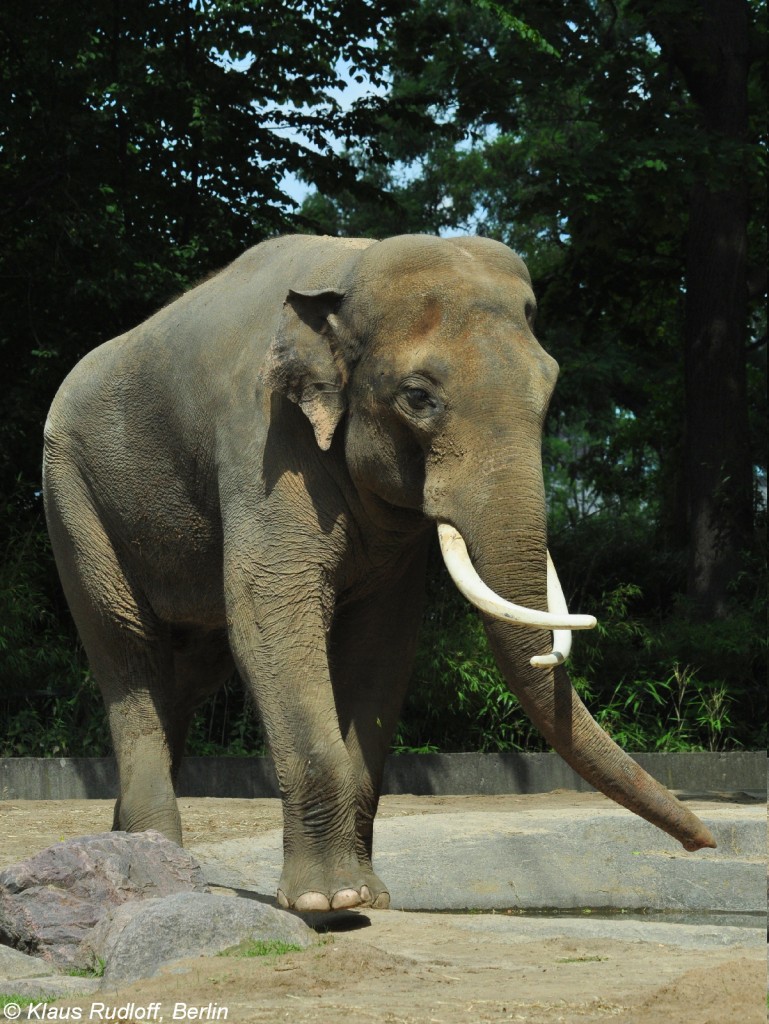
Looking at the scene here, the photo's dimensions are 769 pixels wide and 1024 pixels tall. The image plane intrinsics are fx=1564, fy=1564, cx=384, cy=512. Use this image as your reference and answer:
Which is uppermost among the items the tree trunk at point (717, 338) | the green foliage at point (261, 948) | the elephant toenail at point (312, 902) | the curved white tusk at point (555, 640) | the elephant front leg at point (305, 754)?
the tree trunk at point (717, 338)

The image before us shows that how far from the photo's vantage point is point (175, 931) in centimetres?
474

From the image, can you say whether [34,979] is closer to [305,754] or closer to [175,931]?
[175,931]

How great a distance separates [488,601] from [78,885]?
1.75 meters

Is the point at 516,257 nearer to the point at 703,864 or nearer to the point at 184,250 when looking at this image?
the point at 703,864

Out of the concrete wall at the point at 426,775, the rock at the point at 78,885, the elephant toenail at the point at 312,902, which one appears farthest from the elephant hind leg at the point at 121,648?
the concrete wall at the point at 426,775

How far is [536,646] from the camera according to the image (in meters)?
5.51

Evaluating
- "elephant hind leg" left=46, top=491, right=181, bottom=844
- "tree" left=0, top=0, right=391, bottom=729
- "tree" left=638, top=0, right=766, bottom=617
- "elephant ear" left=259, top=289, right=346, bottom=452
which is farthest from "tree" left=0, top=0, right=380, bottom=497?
"elephant ear" left=259, top=289, right=346, bottom=452

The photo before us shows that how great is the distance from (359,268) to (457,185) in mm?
27881

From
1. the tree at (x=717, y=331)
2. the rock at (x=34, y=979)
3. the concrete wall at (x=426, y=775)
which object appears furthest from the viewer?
the tree at (x=717, y=331)

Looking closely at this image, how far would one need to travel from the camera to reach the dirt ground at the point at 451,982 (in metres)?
4.04

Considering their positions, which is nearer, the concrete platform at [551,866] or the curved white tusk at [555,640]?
the curved white tusk at [555,640]

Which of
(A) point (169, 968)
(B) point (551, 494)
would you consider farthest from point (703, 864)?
(B) point (551, 494)

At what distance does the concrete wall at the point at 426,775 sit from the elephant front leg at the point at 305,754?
545cm

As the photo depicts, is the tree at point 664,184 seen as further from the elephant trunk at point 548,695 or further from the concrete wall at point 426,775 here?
the elephant trunk at point 548,695
